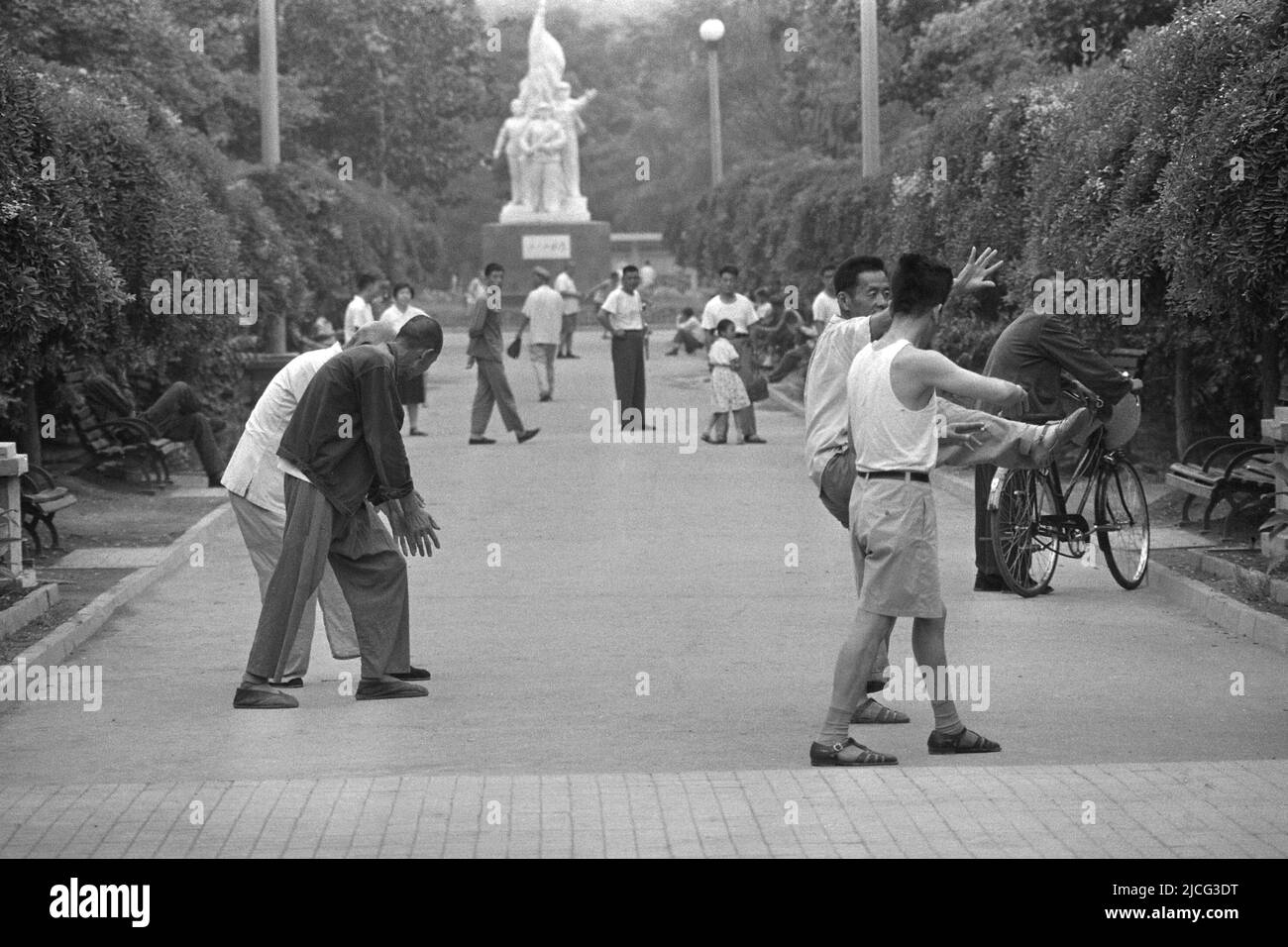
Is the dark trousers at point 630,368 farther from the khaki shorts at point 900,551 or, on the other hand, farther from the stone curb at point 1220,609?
the khaki shorts at point 900,551

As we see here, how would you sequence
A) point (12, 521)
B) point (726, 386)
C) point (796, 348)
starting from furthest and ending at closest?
point (796, 348)
point (726, 386)
point (12, 521)

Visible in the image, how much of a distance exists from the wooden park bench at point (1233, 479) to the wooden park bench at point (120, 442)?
336 inches

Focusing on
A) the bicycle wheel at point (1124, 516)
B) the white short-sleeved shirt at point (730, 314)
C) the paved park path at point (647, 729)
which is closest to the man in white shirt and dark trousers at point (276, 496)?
the paved park path at point (647, 729)

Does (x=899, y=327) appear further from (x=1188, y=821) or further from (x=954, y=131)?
(x=954, y=131)

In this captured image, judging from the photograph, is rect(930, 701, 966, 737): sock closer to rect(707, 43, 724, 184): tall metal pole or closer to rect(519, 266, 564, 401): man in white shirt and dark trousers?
rect(519, 266, 564, 401): man in white shirt and dark trousers

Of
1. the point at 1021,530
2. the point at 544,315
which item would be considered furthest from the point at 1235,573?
the point at 544,315

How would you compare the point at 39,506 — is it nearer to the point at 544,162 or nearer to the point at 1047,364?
the point at 1047,364

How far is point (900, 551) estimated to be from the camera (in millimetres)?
7535

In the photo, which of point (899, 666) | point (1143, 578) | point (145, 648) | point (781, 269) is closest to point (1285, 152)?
point (1143, 578)

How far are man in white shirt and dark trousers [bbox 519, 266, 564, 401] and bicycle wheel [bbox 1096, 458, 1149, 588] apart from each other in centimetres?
1483

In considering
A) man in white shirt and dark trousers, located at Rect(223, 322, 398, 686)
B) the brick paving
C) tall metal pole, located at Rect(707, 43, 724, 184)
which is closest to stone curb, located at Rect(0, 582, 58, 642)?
man in white shirt and dark trousers, located at Rect(223, 322, 398, 686)

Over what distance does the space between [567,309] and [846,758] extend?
122 feet

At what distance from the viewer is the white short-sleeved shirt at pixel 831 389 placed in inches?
344
